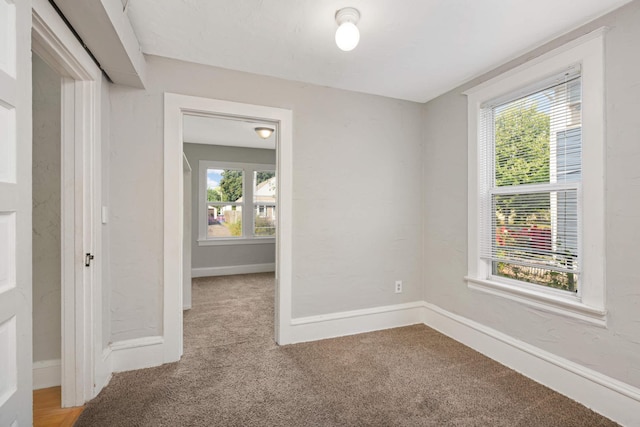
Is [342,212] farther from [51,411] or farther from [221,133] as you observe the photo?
[221,133]

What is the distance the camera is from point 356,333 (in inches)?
115

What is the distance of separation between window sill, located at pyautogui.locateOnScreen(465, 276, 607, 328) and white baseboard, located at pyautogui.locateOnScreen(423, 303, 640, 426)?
0.30 m

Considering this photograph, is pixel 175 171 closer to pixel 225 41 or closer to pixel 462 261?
pixel 225 41

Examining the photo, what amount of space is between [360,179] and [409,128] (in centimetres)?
79

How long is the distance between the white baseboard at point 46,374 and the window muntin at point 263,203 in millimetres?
4189

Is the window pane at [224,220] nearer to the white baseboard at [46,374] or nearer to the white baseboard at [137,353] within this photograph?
the white baseboard at [137,353]

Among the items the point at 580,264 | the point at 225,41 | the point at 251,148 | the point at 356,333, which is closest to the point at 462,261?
the point at 580,264

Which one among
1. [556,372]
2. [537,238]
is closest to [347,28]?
[537,238]

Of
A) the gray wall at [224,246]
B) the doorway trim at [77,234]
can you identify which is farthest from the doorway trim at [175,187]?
the gray wall at [224,246]

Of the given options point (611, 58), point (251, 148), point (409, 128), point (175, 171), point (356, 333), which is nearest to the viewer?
point (611, 58)

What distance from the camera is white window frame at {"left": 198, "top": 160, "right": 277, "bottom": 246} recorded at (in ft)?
18.8

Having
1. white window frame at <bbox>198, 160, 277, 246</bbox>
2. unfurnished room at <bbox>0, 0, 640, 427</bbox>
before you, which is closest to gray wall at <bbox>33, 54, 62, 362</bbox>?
unfurnished room at <bbox>0, 0, 640, 427</bbox>

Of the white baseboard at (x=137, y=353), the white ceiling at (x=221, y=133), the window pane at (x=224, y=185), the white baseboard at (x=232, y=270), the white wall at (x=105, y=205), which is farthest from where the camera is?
the window pane at (x=224, y=185)

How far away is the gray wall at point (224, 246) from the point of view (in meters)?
5.64
